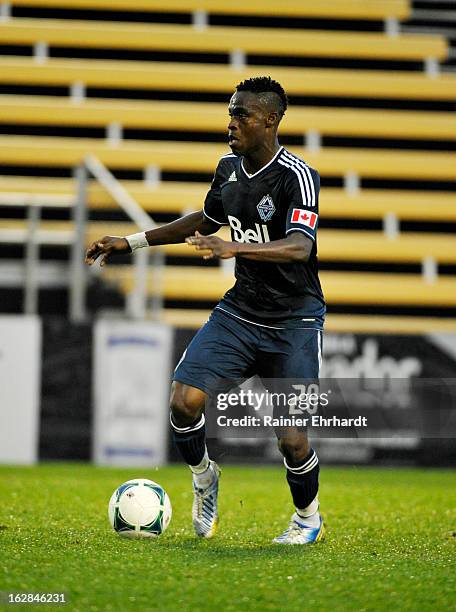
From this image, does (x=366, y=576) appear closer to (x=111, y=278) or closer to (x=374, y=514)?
(x=374, y=514)

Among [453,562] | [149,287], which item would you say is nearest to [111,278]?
[149,287]

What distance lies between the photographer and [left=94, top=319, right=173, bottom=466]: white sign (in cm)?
990

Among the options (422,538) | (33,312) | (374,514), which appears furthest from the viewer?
(33,312)

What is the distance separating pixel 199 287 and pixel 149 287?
9.40 ft

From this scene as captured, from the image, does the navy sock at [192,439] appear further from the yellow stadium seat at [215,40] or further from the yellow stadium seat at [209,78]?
the yellow stadium seat at [215,40]

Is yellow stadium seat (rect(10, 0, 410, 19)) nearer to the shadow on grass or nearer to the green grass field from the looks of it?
the green grass field

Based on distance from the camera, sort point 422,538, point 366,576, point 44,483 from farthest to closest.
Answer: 1. point 44,483
2. point 422,538
3. point 366,576

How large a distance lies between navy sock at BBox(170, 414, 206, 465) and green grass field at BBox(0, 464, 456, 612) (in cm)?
39

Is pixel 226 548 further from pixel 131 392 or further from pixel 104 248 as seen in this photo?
pixel 131 392

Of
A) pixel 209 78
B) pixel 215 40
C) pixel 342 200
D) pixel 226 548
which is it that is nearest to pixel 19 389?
pixel 226 548

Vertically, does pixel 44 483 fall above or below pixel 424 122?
below

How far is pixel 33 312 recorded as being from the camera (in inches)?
429

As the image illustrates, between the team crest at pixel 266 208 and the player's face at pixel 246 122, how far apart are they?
24 cm

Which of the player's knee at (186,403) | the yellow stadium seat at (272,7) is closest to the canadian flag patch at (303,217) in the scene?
the player's knee at (186,403)
